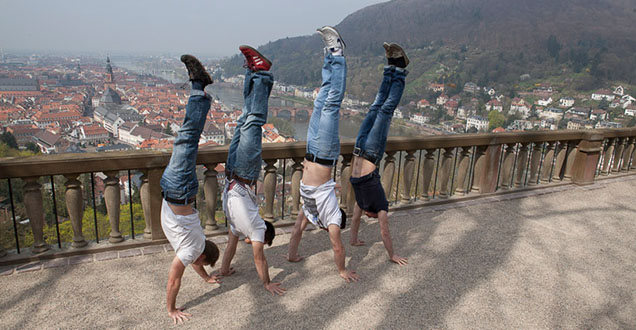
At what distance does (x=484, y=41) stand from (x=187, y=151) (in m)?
120

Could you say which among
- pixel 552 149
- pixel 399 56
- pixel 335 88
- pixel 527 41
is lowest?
pixel 552 149

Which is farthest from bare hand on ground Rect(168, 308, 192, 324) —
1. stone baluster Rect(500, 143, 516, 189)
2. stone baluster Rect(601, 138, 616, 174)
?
stone baluster Rect(601, 138, 616, 174)

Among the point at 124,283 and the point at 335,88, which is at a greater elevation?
the point at 335,88

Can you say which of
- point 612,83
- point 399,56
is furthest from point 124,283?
point 612,83

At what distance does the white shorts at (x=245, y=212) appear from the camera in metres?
2.80

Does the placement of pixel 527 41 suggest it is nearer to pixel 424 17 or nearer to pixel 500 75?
pixel 500 75

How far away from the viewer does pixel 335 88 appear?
2920 millimetres

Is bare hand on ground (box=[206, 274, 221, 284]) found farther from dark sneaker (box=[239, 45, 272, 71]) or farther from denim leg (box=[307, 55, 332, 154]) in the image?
dark sneaker (box=[239, 45, 272, 71])

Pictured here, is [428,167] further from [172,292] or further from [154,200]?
[172,292]

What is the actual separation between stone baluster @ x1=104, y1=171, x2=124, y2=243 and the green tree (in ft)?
184

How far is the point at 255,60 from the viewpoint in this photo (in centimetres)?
268

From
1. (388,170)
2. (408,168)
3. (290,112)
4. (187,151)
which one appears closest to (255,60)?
(187,151)

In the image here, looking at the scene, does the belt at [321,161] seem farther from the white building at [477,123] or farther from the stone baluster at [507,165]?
the white building at [477,123]

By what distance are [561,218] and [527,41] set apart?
11538 cm
